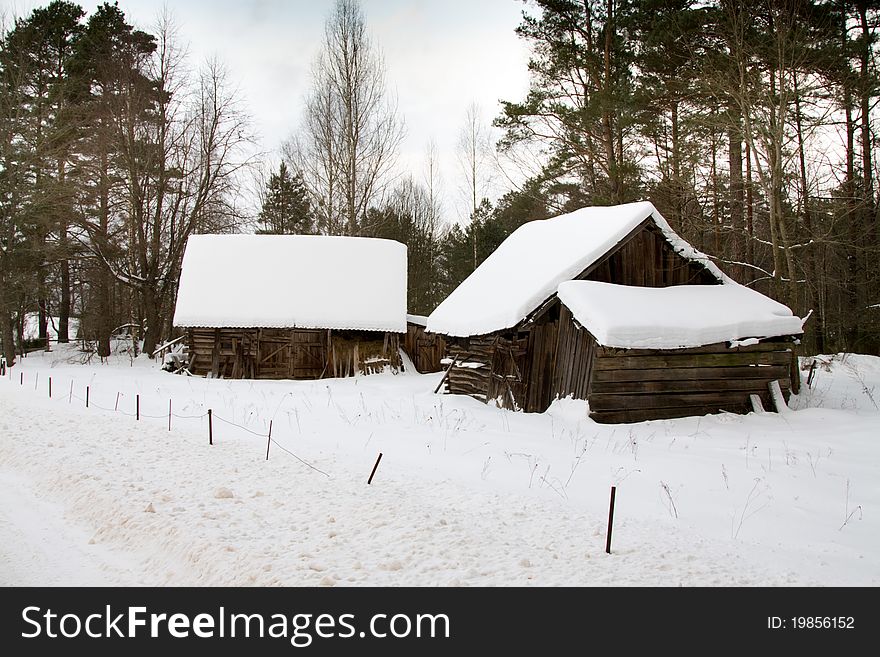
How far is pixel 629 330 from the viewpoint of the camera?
441 inches

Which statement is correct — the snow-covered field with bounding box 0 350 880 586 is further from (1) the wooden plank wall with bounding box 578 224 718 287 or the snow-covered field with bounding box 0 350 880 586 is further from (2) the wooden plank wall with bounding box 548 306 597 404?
(1) the wooden plank wall with bounding box 578 224 718 287

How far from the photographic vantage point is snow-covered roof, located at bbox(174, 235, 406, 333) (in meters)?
22.5

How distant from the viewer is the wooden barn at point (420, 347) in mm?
25234

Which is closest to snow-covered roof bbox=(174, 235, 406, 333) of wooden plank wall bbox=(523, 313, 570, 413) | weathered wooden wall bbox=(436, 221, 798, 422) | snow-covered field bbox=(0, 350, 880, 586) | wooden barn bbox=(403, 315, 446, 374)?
wooden barn bbox=(403, 315, 446, 374)

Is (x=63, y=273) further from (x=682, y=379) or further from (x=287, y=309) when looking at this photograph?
(x=682, y=379)

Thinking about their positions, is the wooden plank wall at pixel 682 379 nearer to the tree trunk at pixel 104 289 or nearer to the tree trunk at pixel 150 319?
the tree trunk at pixel 150 319

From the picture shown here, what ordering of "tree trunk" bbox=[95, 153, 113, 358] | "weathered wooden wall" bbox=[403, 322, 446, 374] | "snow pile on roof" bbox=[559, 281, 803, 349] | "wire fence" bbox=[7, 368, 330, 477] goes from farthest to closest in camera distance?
1. "tree trunk" bbox=[95, 153, 113, 358]
2. "weathered wooden wall" bbox=[403, 322, 446, 374]
3. "snow pile on roof" bbox=[559, 281, 803, 349]
4. "wire fence" bbox=[7, 368, 330, 477]

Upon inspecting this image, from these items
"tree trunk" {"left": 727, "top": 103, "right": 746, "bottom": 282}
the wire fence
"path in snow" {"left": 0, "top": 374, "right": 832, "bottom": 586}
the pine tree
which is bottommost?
"path in snow" {"left": 0, "top": 374, "right": 832, "bottom": 586}

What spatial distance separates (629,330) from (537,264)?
4480 mm

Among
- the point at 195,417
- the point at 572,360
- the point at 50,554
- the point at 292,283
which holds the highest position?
the point at 292,283

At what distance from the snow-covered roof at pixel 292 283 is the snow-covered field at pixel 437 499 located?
399 inches

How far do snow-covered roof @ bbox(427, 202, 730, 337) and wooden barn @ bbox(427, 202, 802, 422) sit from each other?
5 centimetres

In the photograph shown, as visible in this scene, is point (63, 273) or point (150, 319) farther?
point (63, 273)

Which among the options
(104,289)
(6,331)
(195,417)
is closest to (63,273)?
(104,289)
